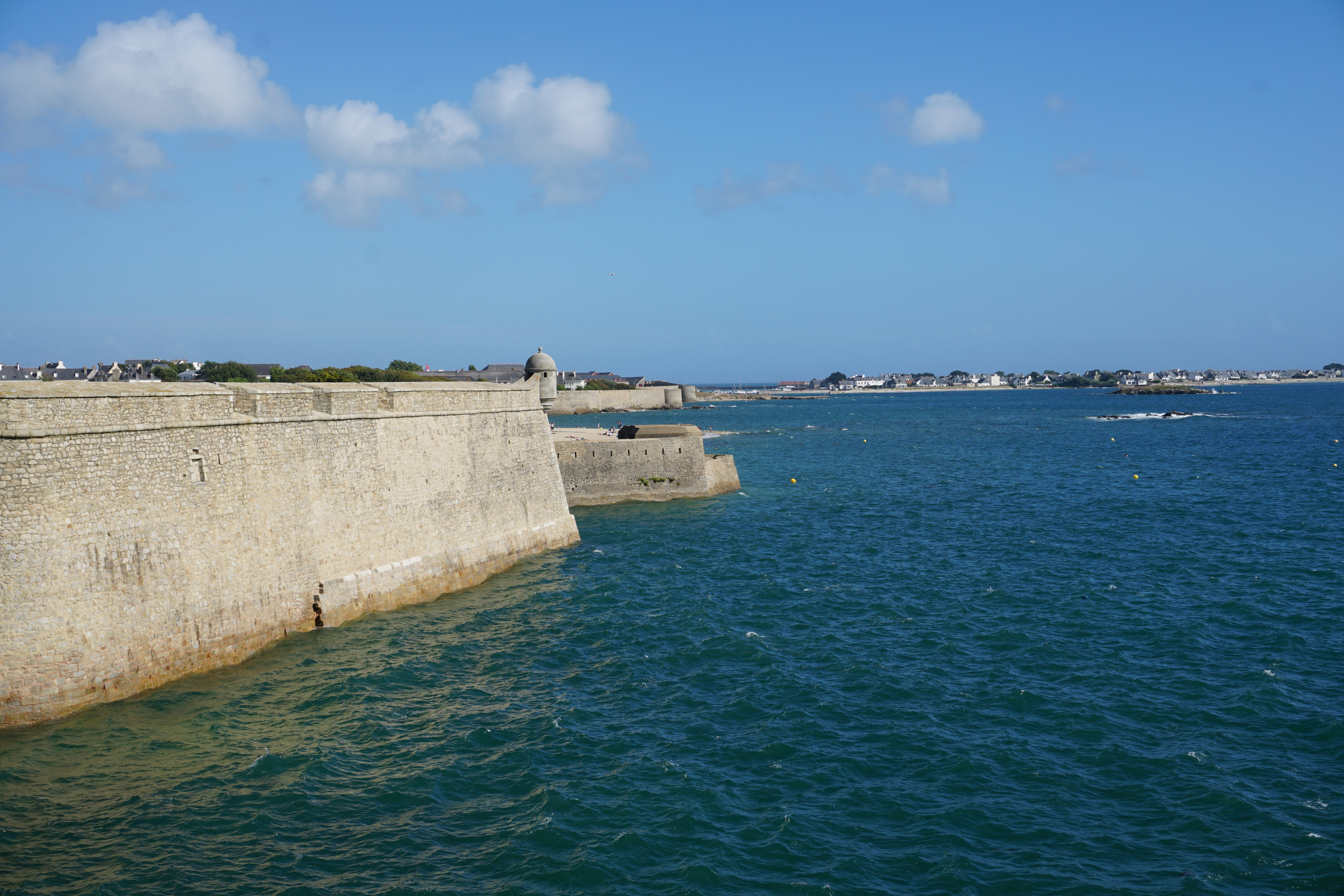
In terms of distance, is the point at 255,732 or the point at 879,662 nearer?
the point at 255,732

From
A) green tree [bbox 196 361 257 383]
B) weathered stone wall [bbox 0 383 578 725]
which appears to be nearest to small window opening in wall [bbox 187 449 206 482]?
weathered stone wall [bbox 0 383 578 725]

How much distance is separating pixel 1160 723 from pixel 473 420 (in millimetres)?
18347

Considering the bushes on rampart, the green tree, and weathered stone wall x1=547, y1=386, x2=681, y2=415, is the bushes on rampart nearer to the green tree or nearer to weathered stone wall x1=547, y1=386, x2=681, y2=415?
the green tree

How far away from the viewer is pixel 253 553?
56.9 feet

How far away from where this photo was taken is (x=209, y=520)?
16.5 metres

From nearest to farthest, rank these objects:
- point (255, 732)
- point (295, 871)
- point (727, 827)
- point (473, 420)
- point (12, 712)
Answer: point (295, 871) → point (727, 827) → point (12, 712) → point (255, 732) → point (473, 420)

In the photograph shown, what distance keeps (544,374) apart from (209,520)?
1985 cm

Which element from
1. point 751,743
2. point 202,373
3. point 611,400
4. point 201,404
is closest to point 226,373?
point 202,373

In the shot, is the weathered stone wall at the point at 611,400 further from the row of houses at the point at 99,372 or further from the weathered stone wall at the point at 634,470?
the weathered stone wall at the point at 634,470

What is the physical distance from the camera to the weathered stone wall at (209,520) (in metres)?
13.5

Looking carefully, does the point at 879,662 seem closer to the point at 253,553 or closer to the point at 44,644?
the point at 253,553

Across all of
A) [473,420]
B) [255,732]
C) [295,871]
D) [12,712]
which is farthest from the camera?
[473,420]

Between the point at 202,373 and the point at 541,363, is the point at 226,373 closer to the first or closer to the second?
the point at 202,373

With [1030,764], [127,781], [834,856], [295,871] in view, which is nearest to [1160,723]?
[1030,764]
